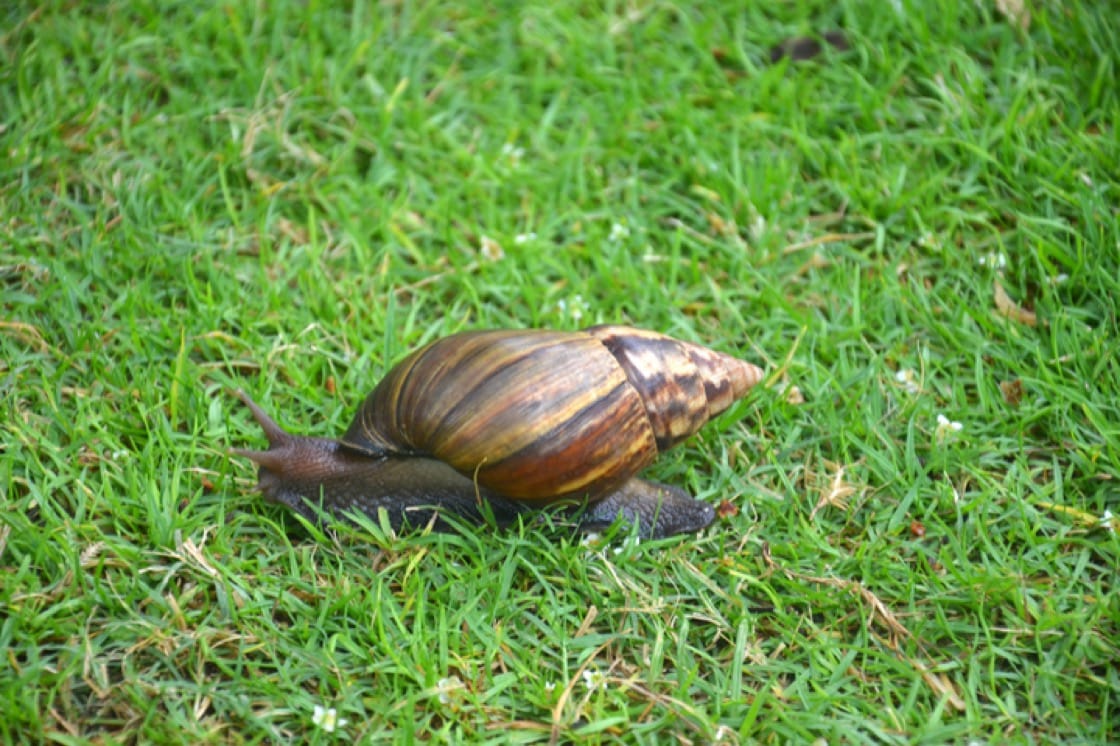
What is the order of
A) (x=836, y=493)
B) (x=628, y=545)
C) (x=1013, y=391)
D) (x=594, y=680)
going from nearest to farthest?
(x=594, y=680) → (x=628, y=545) → (x=836, y=493) → (x=1013, y=391)

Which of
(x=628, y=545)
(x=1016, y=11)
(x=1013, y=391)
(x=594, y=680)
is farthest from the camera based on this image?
(x=1016, y=11)

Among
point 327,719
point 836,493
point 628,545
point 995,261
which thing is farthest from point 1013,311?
point 327,719

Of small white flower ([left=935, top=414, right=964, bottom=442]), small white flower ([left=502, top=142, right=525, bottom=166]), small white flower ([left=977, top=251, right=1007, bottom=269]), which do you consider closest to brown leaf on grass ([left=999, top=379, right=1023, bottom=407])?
small white flower ([left=935, top=414, right=964, bottom=442])

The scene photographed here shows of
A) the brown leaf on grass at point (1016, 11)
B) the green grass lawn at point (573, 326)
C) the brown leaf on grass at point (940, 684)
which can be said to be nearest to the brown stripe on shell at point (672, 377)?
the green grass lawn at point (573, 326)

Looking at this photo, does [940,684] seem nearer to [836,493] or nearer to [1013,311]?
[836,493]

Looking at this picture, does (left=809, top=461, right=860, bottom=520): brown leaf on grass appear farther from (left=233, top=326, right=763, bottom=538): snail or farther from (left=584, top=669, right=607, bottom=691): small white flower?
(left=584, top=669, right=607, bottom=691): small white flower

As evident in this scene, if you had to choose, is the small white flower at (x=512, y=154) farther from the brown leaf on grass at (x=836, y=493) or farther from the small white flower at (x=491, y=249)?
the brown leaf on grass at (x=836, y=493)

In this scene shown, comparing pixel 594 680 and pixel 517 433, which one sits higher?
pixel 517 433

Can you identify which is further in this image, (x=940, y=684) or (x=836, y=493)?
(x=836, y=493)
